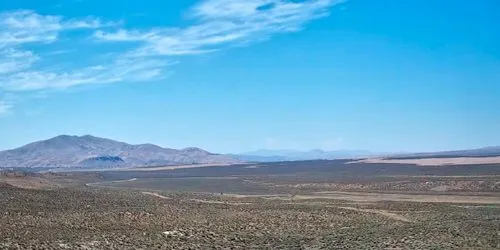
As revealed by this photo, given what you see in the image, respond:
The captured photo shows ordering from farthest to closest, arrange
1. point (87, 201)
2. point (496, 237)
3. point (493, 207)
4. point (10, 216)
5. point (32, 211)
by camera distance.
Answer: point (87, 201), point (493, 207), point (32, 211), point (10, 216), point (496, 237)

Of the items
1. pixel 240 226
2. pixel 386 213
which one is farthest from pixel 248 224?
pixel 386 213

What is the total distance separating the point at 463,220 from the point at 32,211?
1034 inches

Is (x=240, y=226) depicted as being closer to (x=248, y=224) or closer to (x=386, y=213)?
(x=248, y=224)

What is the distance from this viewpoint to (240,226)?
31.5 m

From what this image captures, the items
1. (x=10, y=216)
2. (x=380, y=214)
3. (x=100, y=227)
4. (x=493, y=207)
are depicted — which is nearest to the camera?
(x=100, y=227)

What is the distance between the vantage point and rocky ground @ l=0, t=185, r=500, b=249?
2562 centimetres

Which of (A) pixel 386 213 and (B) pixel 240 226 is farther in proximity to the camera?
(A) pixel 386 213

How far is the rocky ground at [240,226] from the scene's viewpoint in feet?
84.1

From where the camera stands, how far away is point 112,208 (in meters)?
40.0

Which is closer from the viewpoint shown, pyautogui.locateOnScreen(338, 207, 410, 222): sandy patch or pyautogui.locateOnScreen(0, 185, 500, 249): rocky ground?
pyautogui.locateOnScreen(0, 185, 500, 249): rocky ground

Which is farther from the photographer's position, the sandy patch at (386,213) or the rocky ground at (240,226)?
the sandy patch at (386,213)

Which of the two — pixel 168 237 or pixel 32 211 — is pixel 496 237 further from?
pixel 32 211

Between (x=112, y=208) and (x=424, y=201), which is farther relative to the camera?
(x=424, y=201)

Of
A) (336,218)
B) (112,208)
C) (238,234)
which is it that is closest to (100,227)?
(238,234)
